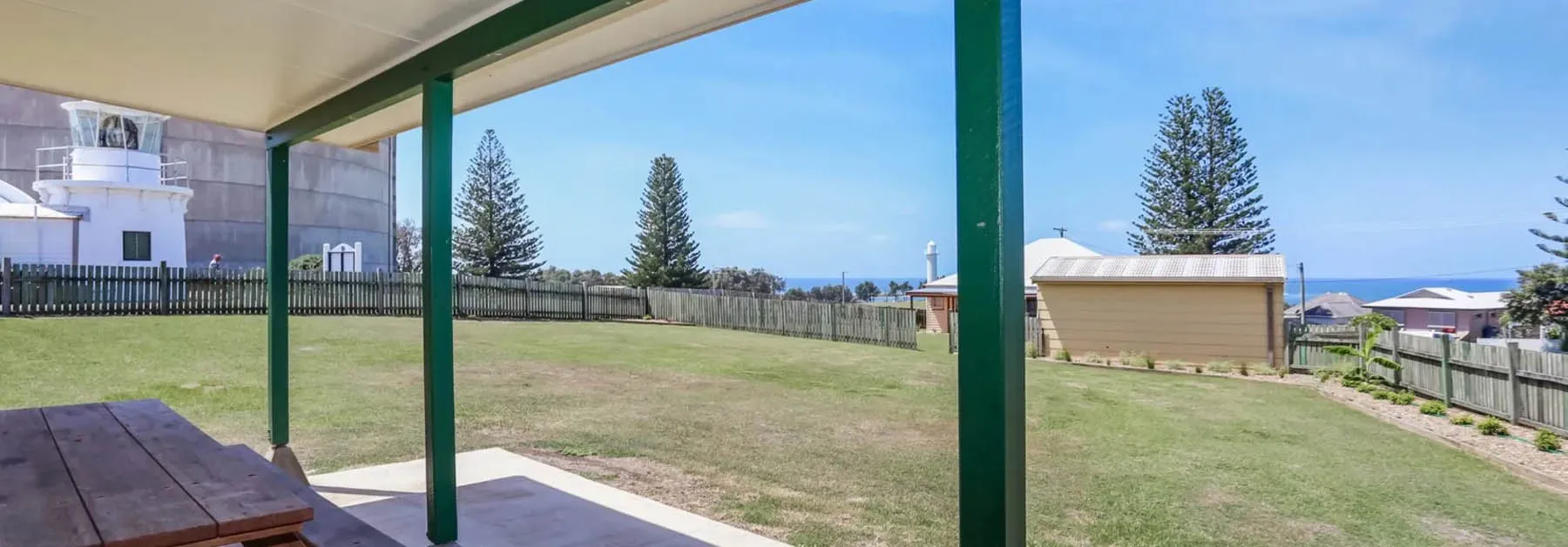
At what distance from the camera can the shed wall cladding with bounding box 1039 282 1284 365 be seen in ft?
39.5

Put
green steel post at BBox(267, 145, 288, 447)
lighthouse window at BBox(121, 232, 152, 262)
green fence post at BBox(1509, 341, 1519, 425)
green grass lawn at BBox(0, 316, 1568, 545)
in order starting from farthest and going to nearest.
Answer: lighthouse window at BBox(121, 232, 152, 262) → green fence post at BBox(1509, 341, 1519, 425) → green grass lawn at BBox(0, 316, 1568, 545) → green steel post at BBox(267, 145, 288, 447)

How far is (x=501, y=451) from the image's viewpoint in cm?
401

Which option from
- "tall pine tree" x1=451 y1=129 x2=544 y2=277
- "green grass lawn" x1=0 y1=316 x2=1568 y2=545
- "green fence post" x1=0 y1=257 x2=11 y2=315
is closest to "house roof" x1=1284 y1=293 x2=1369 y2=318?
"green grass lawn" x1=0 y1=316 x2=1568 y2=545

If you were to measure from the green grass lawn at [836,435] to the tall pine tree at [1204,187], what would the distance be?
40.6 ft

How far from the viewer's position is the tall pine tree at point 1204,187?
20938 millimetres

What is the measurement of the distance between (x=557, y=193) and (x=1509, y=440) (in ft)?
84.2

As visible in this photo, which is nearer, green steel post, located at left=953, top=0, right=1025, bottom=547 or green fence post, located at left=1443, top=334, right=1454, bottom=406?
green steel post, located at left=953, top=0, right=1025, bottom=547

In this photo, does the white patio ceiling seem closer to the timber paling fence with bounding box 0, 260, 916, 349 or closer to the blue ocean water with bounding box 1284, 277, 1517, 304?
the timber paling fence with bounding box 0, 260, 916, 349

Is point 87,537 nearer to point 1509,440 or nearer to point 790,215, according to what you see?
point 1509,440

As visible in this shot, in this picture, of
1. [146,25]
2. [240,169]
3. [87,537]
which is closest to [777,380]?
[146,25]

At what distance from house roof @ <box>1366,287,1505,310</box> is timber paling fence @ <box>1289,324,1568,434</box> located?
53.0 feet

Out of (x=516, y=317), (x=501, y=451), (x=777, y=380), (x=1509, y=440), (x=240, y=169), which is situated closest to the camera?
(x=501, y=451)

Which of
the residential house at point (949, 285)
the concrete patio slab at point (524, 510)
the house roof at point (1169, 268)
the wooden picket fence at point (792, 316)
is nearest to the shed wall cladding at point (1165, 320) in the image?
the house roof at point (1169, 268)

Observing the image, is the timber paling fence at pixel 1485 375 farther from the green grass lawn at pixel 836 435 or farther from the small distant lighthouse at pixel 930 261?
the small distant lighthouse at pixel 930 261
